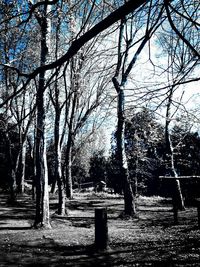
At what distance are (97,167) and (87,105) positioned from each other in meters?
21.2

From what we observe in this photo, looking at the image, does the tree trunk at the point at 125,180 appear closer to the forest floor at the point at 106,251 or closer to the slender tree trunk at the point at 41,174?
the forest floor at the point at 106,251

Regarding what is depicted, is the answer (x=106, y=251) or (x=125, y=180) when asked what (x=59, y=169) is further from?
(x=106, y=251)

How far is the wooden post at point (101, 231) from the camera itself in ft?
21.5

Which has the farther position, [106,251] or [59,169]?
[59,169]

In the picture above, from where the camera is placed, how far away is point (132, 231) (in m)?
9.14

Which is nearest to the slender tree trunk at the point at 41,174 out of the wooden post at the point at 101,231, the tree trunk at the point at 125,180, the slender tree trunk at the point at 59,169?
the slender tree trunk at the point at 59,169

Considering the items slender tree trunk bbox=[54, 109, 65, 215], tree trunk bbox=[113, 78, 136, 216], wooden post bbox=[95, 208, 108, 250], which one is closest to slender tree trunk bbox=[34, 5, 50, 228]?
slender tree trunk bbox=[54, 109, 65, 215]

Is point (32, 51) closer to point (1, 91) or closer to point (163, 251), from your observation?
point (1, 91)

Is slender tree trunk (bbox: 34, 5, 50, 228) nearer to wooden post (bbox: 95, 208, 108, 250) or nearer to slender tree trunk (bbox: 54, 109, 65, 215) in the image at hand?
slender tree trunk (bbox: 54, 109, 65, 215)

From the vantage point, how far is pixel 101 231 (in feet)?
21.7

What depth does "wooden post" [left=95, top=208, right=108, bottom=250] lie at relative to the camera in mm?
6547

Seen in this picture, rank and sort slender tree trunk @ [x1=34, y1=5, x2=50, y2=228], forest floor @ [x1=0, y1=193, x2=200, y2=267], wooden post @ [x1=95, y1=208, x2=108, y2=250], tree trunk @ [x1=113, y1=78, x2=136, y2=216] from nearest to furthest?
forest floor @ [x1=0, y1=193, x2=200, y2=267]
wooden post @ [x1=95, y1=208, x2=108, y2=250]
slender tree trunk @ [x1=34, y1=5, x2=50, y2=228]
tree trunk @ [x1=113, y1=78, x2=136, y2=216]

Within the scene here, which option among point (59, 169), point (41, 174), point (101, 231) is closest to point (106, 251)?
point (101, 231)

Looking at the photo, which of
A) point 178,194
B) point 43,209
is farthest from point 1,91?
point 178,194
